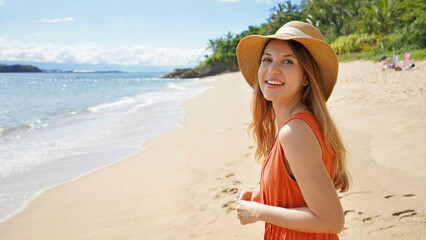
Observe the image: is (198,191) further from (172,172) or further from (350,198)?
(350,198)

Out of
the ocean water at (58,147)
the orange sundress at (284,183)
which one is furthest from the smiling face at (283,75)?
the ocean water at (58,147)

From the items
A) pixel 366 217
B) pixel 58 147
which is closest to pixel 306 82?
pixel 366 217

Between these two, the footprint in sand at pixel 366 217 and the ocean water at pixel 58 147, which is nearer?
the footprint in sand at pixel 366 217

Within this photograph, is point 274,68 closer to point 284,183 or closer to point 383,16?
point 284,183

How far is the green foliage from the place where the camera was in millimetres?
20858

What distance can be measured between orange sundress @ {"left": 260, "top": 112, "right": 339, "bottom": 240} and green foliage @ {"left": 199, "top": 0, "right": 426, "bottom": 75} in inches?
659

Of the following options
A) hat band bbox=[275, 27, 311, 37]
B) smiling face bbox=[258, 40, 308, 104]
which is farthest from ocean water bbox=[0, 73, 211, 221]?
hat band bbox=[275, 27, 311, 37]

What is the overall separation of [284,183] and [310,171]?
0.18 m

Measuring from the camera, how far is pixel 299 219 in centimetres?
121

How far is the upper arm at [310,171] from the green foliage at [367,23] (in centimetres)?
1685

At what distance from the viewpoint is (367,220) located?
2.65 m

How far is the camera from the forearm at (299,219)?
1.17 m

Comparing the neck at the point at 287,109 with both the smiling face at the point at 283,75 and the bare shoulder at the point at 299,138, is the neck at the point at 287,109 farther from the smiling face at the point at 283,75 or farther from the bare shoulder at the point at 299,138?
the bare shoulder at the point at 299,138

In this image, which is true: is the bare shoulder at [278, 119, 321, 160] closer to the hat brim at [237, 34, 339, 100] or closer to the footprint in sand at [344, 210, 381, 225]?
the hat brim at [237, 34, 339, 100]
